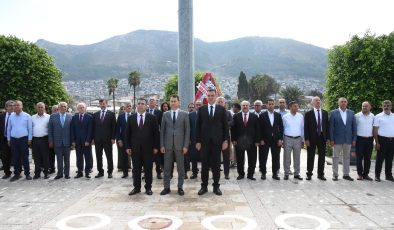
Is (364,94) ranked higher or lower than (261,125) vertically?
higher

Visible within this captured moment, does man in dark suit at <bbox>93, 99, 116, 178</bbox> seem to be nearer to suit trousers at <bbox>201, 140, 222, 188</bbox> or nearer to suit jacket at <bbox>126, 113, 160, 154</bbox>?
suit jacket at <bbox>126, 113, 160, 154</bbox>

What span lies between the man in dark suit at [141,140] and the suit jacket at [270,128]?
3.00m

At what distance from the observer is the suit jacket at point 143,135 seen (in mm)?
7645

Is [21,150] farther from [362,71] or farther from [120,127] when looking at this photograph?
[362,71]

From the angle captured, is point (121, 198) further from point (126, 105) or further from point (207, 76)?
point (207, 76)

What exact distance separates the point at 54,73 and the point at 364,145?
13.4 metres

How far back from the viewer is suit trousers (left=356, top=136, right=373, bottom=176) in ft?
29.6

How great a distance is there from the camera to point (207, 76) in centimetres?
1252

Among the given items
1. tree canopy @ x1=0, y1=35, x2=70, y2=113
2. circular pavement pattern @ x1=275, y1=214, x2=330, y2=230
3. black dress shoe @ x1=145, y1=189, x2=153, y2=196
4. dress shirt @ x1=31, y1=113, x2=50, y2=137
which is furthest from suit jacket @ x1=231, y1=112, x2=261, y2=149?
tree canopy @ x1=0, y1=35, x2=70, y2=113

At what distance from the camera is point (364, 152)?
29.9 feet

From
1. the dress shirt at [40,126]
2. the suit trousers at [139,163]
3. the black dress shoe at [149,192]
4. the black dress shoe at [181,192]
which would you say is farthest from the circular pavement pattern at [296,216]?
the dress shirt at [40,126]

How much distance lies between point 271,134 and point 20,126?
256 inches

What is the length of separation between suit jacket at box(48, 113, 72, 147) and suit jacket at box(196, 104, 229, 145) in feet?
12.5

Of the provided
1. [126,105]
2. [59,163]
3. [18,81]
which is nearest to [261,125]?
[126,105]
